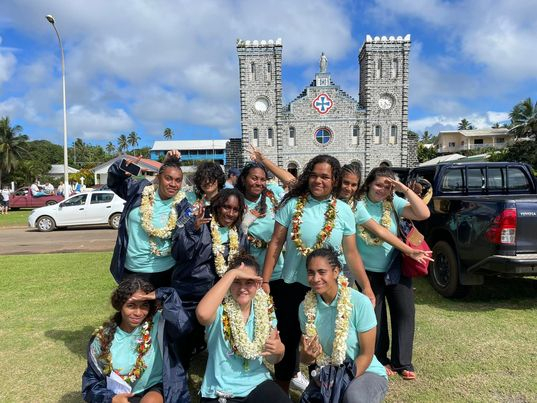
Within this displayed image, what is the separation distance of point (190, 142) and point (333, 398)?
74289 mm

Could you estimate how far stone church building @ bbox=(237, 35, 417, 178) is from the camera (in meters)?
37.1

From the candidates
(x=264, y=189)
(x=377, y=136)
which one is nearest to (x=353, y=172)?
(x=264, y=189)

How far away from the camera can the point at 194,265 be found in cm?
Answer: 295

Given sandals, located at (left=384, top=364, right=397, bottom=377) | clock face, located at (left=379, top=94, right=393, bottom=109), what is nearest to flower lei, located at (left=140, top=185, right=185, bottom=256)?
sandals, located at (left=384, top=364, right=397, bottom=377)

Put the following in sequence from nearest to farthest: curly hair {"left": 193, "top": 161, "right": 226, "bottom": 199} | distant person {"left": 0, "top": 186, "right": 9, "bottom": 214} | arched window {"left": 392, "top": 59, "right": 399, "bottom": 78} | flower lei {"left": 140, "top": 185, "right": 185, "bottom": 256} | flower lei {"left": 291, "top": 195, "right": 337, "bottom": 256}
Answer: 1. flower lei {"left": 291, "top": 195, "right": 337, "bottom": 256}
2. flower lei {"left": 140, "top": 185, "right": 185, "bottom": 256}
3. curly hair {"left": 193, "top": 161, "right": 226, "bottom": 199}
4. distant person {"left": 0, "top": 186, "right": 9, "bottom": 214}
5. arched window {"left": 392, "top": 59, "right": 399, "bottom": 78}

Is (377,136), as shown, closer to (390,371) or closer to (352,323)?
(390,371)

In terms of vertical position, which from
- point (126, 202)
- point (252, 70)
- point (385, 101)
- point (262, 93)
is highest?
point (252, 70)

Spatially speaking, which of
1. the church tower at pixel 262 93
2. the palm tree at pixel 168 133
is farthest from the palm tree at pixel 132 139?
the church tower at pixel 262 93

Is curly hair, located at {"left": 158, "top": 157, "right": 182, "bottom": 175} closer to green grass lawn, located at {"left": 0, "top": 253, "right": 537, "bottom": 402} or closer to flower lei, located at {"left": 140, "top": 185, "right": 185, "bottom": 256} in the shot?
flower lei, located at {"left": 140, "top": 185, "right": 185, "bottom": 256}

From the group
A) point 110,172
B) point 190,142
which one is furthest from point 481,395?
point 190,142

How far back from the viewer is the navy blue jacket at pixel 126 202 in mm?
3342

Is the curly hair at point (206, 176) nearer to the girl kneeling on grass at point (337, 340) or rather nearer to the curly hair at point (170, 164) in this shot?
the curly hair at point (170, 164)

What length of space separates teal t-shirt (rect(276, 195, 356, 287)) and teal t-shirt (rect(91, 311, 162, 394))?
3.52ft

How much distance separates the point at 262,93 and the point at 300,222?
36.2m
